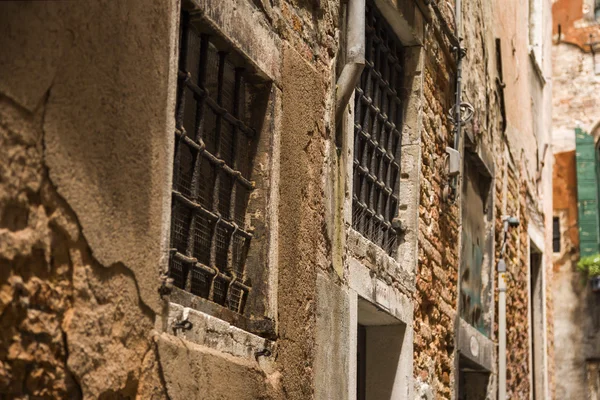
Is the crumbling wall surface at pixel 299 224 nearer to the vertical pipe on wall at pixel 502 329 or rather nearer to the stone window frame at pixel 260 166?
the stone window frame at pixel 260 166

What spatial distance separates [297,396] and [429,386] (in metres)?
2.51

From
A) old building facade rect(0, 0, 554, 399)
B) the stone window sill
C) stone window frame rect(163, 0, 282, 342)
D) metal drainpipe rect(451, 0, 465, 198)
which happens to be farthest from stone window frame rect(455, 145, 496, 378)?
the stone window sill

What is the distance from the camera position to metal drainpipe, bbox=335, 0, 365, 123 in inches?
207

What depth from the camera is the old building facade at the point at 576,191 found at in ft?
52.8

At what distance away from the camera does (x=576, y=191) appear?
16.5m

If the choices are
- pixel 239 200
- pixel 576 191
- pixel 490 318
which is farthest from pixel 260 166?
pixel 576 191

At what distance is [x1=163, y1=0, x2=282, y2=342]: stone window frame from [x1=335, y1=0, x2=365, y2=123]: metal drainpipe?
714 millimetres

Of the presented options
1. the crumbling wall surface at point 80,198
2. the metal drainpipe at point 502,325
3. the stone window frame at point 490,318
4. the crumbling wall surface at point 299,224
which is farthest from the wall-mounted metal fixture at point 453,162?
the crumbling wall surface at point 80,198

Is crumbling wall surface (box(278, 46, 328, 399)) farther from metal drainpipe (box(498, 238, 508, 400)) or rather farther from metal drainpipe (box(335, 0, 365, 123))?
metal drainpipe (box(498, 238, 508, 400))

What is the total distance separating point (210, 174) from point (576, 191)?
12961 mm

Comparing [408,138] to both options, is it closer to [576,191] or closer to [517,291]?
[517,291]

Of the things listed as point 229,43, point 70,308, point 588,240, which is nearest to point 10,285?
point 70,308

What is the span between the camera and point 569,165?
54.5 ft

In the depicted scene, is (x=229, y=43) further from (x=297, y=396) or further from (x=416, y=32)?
(x=416, y=32)
